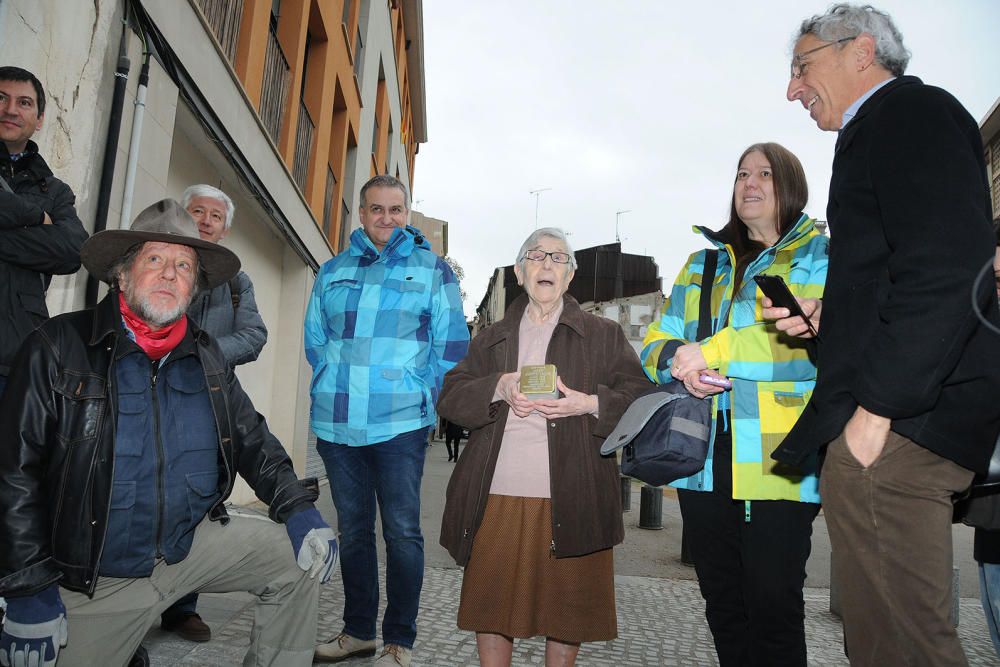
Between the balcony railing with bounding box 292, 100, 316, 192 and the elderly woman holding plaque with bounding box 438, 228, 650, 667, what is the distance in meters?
7.89

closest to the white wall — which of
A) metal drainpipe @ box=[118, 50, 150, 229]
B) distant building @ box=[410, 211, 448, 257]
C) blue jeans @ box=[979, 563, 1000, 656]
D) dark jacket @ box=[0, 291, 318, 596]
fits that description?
metal drainpipe @ box=[118, 50, 150, 229]

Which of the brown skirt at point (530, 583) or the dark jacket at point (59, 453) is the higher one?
the dark jacket at point (59, 453)

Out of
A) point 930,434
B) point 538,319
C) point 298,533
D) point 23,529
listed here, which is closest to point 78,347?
point 23,529

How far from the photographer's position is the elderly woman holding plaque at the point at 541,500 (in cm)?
273

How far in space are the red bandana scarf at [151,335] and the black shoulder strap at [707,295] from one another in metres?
2.04

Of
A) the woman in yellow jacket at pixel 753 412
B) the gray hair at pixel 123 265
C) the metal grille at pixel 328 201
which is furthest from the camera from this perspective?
the metal grille at pixel 328 201

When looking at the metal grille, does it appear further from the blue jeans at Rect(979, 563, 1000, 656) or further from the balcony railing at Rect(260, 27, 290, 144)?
the blue jeans at Rect(979, 563, 1000, 656)

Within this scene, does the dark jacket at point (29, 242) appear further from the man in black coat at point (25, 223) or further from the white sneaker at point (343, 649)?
the white sneaker at point (343, 649)

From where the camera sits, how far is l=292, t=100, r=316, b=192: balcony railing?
9930mm

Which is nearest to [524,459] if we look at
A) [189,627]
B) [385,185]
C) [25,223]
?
[385,185]

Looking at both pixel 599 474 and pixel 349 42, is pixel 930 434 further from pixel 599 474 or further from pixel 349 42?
pixel 349 42

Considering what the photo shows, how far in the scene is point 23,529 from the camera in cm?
200

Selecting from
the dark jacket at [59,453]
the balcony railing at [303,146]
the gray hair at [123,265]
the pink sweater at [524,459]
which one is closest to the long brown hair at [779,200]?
the pink sweater at [524,459]

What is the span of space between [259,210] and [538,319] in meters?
5.94
